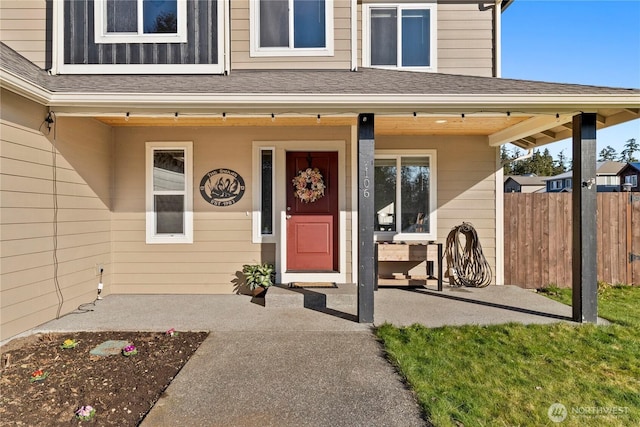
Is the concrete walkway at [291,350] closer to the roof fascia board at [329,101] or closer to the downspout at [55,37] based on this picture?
the roof fascia board at [329,101]

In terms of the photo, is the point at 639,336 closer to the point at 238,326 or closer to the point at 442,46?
the point at 238,326

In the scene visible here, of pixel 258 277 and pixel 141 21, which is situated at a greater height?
pixel 141 21

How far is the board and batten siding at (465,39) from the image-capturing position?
5.88 m

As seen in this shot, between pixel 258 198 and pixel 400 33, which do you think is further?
pixel 400 33

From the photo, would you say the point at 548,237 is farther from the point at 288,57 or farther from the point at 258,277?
the point at 288,57

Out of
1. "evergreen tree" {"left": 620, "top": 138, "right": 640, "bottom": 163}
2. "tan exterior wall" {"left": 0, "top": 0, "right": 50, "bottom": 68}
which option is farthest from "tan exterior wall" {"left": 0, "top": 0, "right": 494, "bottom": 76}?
"evergreen tree" {"left": 620, "top": 138, "right": 640, "bottom": 163}

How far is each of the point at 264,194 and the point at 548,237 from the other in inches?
191

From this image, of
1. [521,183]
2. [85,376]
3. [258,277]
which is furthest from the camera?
[521,183]

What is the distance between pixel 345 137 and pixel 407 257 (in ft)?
6.95

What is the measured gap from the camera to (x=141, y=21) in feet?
16.6

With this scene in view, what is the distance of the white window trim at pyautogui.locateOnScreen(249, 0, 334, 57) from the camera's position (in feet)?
17.5

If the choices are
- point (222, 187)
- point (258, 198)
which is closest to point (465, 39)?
point (258, 198)

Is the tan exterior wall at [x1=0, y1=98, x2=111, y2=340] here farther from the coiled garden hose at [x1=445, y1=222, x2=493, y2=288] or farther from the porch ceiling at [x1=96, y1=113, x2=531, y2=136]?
the coiled garden hose at [x1=445, y1=222, x2=493, y2=288]

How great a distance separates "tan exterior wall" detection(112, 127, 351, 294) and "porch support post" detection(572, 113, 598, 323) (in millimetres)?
2927
